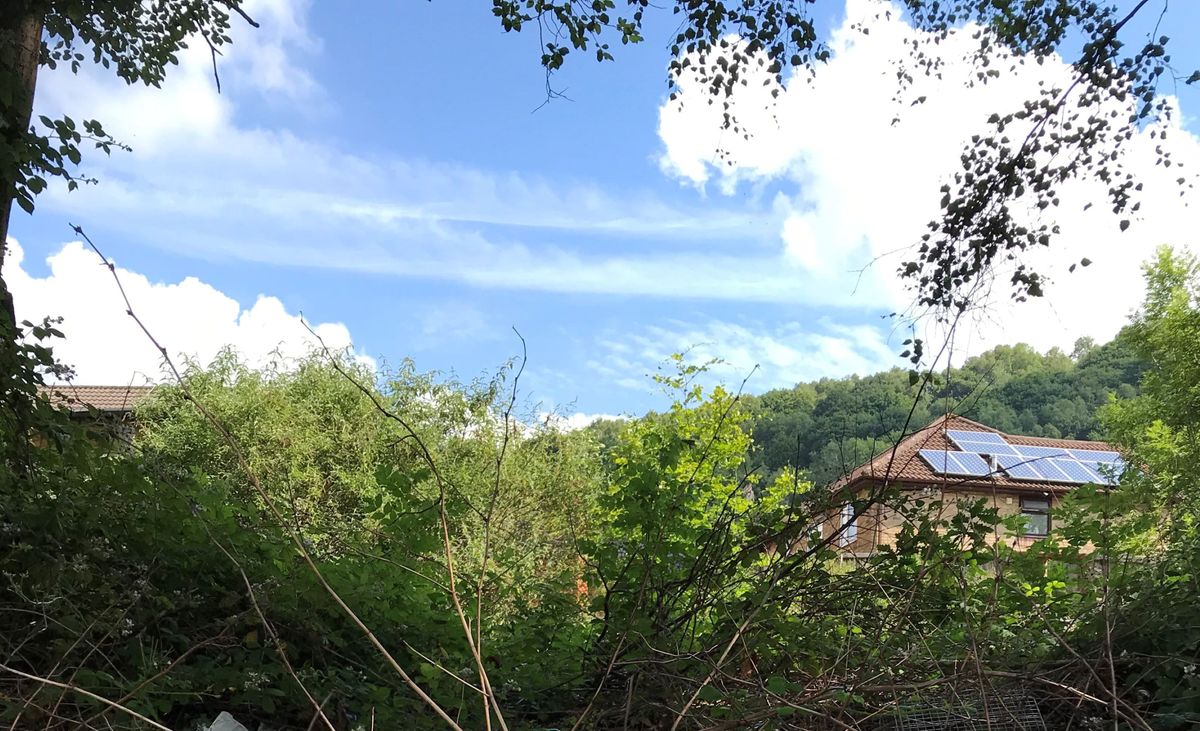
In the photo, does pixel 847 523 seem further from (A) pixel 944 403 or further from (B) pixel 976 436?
(B) pixel 976 436

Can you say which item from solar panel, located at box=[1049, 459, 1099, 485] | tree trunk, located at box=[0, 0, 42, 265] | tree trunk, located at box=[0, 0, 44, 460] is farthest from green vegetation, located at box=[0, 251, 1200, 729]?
solar panel, located at box=[1049, 459, 1099, 485]

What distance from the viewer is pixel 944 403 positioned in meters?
4.21

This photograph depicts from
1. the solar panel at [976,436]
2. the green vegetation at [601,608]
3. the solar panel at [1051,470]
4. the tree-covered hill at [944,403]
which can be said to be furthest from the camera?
the solar panel at [1051,470]

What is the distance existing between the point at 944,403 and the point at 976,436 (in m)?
21.7

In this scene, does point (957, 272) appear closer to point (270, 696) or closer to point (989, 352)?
point (989, 352)

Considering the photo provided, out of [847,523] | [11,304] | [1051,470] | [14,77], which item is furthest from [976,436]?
[14,77]

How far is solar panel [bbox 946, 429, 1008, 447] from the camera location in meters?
23.2

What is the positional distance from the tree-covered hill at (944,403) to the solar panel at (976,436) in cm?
57

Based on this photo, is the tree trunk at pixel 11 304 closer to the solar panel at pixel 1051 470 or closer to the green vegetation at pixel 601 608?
the green vegetation at pixel 601 608

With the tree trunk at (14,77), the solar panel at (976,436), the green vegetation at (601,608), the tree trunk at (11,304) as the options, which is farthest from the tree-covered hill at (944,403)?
the tree trunk at (14,77)

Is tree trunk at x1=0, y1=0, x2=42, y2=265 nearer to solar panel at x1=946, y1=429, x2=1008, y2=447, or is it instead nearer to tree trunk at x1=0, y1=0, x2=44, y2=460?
tree trunk at x1=0, y1=0, x2=44, y2=460

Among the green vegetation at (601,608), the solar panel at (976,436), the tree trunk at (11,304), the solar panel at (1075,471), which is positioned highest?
the solar panel at (976,436)

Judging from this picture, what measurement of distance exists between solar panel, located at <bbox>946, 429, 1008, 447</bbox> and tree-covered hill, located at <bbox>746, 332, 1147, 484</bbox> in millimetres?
574

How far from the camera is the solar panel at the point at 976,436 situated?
23250 mm
